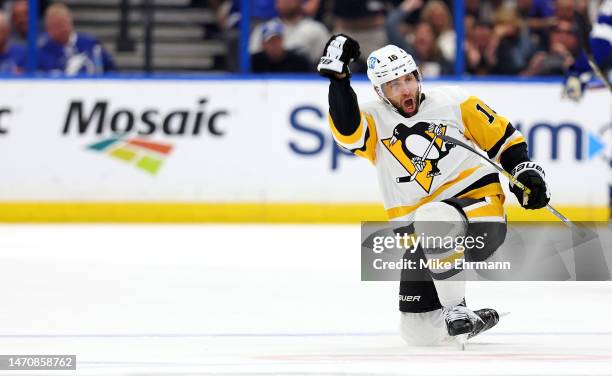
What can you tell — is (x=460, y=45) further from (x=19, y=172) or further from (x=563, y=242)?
(x=563, y=242)

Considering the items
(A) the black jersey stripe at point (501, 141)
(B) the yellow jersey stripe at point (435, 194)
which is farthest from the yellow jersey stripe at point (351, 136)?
(A) the black jersey stripe at point (501, 141)

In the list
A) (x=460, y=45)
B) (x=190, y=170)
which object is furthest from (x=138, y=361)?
(x=460, y=45)

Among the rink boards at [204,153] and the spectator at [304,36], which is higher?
the spectator at [304,36]

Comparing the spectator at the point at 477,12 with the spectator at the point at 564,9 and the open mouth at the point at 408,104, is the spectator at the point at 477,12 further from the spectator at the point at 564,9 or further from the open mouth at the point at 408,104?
the open mouth at the point at 408,104

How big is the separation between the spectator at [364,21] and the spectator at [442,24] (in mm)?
352

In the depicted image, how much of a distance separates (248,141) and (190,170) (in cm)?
44

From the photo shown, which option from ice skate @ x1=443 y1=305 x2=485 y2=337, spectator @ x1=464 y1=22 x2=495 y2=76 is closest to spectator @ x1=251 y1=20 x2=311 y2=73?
spectator @ x1=464 y1=22 x2=495 y2=76

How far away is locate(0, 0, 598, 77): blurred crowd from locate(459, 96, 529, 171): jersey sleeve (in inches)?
199

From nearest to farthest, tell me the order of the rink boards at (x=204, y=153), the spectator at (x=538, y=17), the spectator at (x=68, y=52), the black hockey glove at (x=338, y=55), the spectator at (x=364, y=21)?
the black hockey glove at (x=338, y=55) < the rink boards at (x=204, y=153) < the spectator at (x=68, y=52) < the spectator at (x=364, y=21) < the spectator at (x=538, y=17)

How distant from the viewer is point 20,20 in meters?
9.84

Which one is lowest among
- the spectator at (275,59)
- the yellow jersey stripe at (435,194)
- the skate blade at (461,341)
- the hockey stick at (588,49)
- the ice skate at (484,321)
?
the skate blade at (461,341)

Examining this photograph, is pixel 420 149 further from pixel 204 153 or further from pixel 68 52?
pixel 68 52

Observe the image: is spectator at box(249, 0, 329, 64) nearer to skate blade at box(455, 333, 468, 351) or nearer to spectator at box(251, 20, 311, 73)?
spectator at box(251, 20, 311, 73)

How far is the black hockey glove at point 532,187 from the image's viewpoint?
4500 mm
